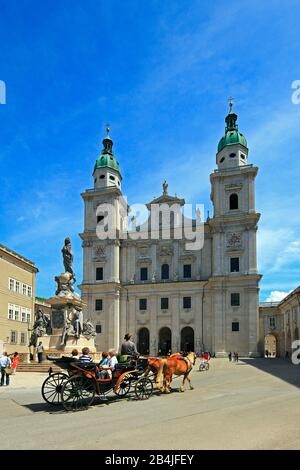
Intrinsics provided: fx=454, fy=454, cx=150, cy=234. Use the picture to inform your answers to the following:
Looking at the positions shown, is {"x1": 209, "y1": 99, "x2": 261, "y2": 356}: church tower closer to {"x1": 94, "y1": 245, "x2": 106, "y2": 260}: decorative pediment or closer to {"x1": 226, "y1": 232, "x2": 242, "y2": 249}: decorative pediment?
{"x1": 226, "y1": 232, "x2": 242, "y2": 249}: decorative pediment

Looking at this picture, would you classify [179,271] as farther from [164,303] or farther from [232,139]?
[232,139]

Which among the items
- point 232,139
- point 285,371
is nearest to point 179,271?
→ point 232,139

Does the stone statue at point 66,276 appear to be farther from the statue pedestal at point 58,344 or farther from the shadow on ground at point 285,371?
the shadow on ground at point 285,371

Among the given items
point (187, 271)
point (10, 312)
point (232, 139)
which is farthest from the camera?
point (232, 139)

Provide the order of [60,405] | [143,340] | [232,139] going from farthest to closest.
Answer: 1. [232,139]
2. [143,340]
3. [60,405]

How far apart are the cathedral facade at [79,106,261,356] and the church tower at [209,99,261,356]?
0.40ft

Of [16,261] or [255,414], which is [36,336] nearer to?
[255,414]

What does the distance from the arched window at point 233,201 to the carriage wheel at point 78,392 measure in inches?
1964

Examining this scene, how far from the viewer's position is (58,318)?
1072 inches

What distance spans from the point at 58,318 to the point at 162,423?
18.6 meters

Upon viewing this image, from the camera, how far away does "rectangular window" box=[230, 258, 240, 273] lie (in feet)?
188

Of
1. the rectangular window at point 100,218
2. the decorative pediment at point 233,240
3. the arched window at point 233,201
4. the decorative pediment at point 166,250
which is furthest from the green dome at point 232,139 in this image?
the rectangular window at point 100,218

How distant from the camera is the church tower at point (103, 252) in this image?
60.3 metres

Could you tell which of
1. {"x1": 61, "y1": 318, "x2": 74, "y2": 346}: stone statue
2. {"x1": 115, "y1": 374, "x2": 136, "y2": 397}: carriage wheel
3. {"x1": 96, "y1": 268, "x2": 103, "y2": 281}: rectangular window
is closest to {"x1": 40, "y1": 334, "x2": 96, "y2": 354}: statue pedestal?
{"x1": 61, "y1": 318, "x2": 74, "y2": 346}: stone statue
